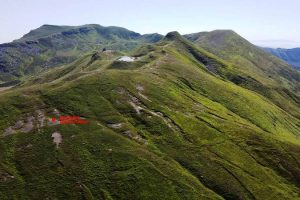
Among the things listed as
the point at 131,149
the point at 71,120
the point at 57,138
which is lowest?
the point at 131,149

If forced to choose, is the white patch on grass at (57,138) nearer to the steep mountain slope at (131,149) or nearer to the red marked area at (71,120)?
the steep mountain slope at (131,149)

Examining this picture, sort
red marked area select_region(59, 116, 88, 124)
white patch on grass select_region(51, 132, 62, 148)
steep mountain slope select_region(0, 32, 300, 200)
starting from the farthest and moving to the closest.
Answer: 1. red marked area select_region(59, 116, 88, 124)
2. white patch on grass select_region(51, 132, 62, 148)
3. steep mountain slope select_region(0, 32, 300, 200)

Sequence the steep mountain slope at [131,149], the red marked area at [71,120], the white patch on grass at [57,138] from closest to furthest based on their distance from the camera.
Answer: the steep mountain slope at [131,149]
the white patch on grass at [57,138]
the red marked area at [71,120]

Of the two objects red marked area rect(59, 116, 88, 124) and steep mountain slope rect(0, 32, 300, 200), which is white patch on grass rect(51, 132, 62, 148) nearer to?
steep mountain slope rect(0, 32, 300, 200)

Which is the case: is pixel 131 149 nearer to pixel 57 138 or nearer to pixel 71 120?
pixel 57 138

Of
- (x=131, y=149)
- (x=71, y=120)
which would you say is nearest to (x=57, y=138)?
(x=71, y=120)

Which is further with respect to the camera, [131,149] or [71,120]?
[71,120]

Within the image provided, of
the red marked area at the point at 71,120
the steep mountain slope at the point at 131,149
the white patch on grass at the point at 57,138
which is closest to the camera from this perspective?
the steep mountain slope at the point at 131,149

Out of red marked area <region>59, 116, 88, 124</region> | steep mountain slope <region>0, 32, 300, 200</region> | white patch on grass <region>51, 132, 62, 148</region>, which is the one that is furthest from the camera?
red marked area <region>59, 116, 88, 124</region>

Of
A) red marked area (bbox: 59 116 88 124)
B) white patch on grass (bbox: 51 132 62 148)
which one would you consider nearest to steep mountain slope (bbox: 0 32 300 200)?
white patch on grass (bbox: 51 132 62 148)

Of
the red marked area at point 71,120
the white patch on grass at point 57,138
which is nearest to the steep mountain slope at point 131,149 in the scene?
the white patch on grass at point 57,138
